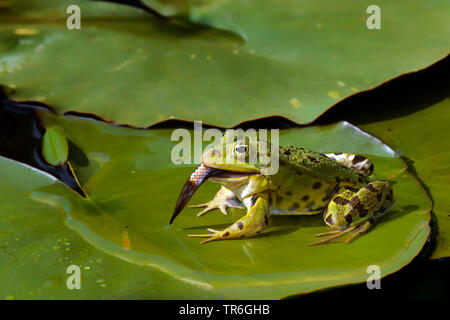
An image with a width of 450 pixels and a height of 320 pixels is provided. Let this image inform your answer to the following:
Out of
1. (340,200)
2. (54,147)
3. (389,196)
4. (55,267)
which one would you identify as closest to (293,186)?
(340,200)

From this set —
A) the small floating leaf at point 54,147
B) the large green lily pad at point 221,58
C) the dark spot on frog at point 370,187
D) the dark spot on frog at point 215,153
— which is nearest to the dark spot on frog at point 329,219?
the dark spot on frog at point 370,187

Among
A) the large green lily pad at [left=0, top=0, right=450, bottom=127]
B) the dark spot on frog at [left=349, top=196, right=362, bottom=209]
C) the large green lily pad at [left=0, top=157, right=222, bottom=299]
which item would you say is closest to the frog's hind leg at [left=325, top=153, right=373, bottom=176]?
the dark spot on frog at [left=349, top=196, right=362, bottom=209]

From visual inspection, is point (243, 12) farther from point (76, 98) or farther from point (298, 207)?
point (298, 207)

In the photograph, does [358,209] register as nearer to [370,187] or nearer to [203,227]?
[370,187]

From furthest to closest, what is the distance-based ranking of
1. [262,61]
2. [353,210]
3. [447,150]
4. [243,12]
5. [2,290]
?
[243,12]
[262,61]
[447,150]
[353,210]
[2,290]
